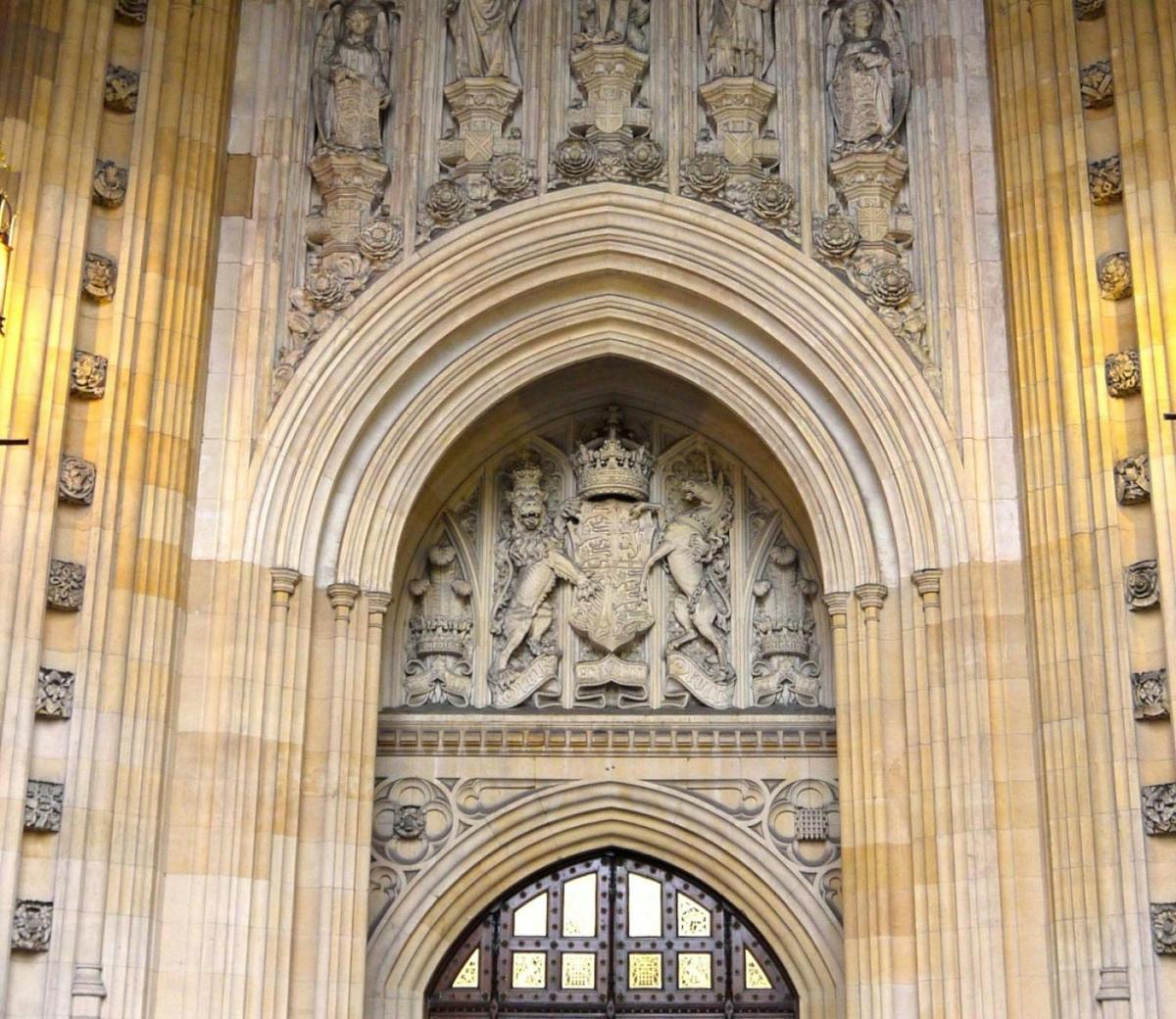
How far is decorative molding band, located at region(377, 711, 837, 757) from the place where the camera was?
1460 centimetres

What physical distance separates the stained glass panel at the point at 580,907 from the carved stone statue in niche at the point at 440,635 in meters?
1.73

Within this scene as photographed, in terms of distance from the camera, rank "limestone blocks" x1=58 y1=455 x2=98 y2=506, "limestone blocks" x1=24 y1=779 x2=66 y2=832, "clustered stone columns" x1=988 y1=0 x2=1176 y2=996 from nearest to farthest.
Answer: "limestone blocks" x1=24 y1=779 x2=66 y2=832 → "clustered stone columns" x1=988 y1=0 x2=1176 y2=996 → "limestone blocks" x1=58 y1=455 x2=98 y2=506

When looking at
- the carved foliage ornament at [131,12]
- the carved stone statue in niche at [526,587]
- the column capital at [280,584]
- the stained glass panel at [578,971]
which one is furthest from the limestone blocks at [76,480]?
the stained glass panel at [578,971]

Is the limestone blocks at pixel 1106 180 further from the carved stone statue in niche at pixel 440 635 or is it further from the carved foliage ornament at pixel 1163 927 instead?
the carved stone statue in niche at pixel 440 635

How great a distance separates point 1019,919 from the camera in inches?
490

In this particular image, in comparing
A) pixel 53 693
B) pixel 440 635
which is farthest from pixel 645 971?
pixel 53 693

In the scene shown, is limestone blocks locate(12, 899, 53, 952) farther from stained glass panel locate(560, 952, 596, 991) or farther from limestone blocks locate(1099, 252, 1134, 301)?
limestone blocks locate(1099, 252, 1134, 301)

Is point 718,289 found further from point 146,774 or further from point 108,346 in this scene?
point 146,774

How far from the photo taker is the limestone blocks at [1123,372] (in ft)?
41.2

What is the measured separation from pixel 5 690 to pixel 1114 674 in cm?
722

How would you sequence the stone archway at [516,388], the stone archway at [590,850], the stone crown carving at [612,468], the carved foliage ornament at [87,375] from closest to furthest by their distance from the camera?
the carved foliage ornament at [87,375] < the stone archway at [516,388] < the stone archway at [590,850] < the stone crown carving at [612,468]

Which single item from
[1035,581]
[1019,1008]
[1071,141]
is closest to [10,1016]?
[1019,1008]

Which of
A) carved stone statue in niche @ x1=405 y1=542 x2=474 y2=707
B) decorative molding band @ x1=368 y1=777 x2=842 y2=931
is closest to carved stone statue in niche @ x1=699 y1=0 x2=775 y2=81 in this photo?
carved stone statue in niche @ x1=405 y1=542 x2=474 y2=707

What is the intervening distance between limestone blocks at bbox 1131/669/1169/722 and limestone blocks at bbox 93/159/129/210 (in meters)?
7.90
